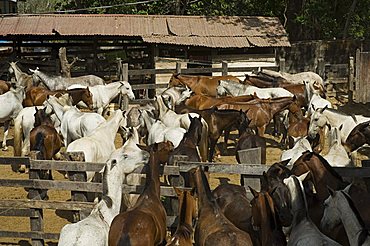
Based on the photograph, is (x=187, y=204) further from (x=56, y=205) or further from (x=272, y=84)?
(x=272, y=84)

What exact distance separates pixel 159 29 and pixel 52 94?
7806 millimetres

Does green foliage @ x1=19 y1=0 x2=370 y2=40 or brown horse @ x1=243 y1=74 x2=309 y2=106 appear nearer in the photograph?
brown horse @ x1=243 y1=74 x2=309 y2=106

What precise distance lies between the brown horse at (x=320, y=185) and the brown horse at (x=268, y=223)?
37.4 inches

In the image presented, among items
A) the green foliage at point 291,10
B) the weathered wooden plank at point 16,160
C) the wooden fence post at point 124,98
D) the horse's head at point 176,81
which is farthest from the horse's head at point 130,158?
the green foliage at point 291,10

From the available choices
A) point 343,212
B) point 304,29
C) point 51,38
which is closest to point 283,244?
point 343,212

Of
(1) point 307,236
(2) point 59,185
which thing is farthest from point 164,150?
(1) point 307,236

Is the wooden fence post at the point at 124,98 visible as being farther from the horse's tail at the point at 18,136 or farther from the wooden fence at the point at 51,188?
the wooden fence at the point at 51,188

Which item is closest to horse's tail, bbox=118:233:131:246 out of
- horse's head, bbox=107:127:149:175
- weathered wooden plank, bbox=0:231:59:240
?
weathered wooden plank, bbox=0:231:59:240

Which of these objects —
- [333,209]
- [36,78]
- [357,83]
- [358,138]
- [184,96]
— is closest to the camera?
[333,209]

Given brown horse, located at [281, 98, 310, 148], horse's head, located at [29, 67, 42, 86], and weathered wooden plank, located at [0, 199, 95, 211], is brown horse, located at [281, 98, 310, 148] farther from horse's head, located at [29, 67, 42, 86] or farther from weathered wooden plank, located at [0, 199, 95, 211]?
horse's head, located at [29, 67, 42, 86]

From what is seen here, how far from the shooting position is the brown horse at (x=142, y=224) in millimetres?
6062

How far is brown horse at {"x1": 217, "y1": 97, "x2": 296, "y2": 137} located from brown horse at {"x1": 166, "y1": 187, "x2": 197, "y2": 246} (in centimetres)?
757

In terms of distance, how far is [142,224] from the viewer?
6199 mm

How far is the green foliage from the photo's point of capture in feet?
90.7
